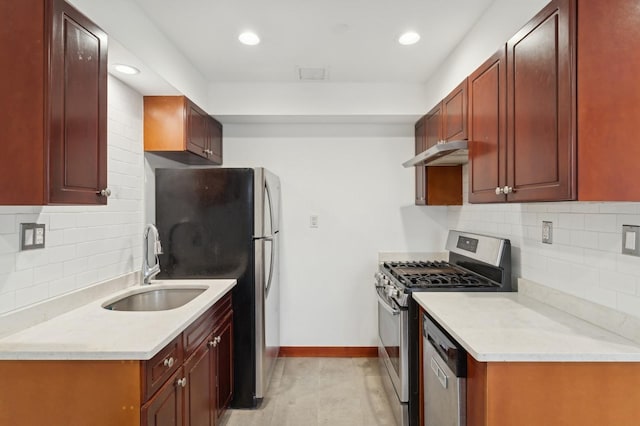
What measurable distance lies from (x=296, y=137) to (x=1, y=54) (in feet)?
8.04

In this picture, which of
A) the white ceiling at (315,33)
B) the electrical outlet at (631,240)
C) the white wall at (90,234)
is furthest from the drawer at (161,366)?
the electrical outlet at (631,240)

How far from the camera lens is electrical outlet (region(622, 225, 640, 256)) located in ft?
4.55

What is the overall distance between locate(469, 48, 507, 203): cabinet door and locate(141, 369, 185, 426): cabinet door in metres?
1.78

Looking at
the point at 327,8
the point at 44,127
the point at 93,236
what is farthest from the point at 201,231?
the point at 327,8

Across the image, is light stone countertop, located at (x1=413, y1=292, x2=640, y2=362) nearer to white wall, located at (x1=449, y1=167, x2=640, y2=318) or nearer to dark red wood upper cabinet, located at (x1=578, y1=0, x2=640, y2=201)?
white wall, located at (x1=449, y1=167, x2=640, y2=318)

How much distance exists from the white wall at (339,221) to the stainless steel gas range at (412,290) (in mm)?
727

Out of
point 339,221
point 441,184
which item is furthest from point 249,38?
point 441,184

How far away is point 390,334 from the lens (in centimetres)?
258

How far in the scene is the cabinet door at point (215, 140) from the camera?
10.4 ft

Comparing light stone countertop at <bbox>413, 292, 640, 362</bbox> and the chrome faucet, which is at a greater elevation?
the chrome faucet

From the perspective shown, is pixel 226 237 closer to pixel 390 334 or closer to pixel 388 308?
pixel 388 308

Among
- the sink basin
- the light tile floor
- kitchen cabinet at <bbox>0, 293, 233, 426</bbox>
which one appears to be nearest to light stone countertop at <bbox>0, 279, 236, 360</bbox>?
kitchen cabinet at <bbox>0, 293, 233, 426</bbox>

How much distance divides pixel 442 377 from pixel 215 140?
267cm

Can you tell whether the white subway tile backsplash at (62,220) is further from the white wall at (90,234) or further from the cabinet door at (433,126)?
the cabinet door at (433,126)
